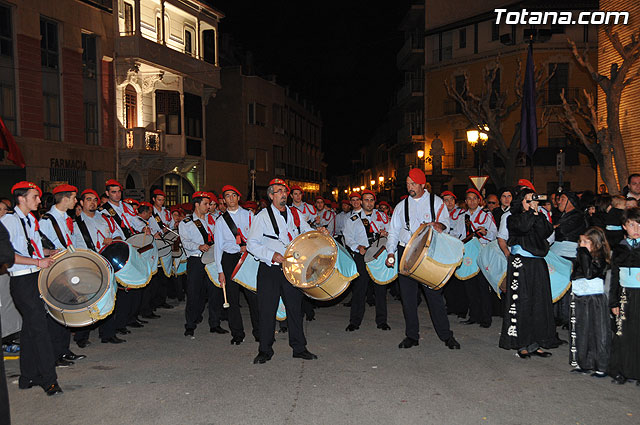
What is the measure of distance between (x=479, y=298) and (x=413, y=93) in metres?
34.6

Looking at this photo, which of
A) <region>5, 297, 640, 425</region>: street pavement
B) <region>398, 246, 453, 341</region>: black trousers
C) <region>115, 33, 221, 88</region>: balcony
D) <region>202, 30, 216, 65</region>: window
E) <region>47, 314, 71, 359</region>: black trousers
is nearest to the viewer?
<region>5, 297, 640, 425</region>: street pavement

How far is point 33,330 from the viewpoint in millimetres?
6031

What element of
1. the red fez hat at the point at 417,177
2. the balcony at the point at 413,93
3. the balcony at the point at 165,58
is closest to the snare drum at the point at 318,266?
the red fez hat at the point at 417,177

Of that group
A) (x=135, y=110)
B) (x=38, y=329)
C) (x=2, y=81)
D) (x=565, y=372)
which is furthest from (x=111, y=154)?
(x=565, y=372)

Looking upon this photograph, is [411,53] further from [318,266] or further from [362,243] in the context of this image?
[318,266]

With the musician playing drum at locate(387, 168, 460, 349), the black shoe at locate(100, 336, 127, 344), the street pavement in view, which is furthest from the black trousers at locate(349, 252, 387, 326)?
the black shoe at locate(100, 336, 127, 344)

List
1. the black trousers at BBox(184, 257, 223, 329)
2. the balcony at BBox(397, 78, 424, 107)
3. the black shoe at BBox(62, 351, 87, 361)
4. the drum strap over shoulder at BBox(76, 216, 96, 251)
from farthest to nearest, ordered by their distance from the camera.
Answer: the balcony at BBox(397, 78, 424, 107), the black trousers at BBox(184, 257, 223, 329), the drum strap over shoulder at BBox(76, 216, 96, 251), the black shoe at BBox(62, 351, 87, 361)

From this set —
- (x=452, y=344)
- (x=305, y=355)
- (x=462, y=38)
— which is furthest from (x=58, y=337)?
(x=462, y=38)

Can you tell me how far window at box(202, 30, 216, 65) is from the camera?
3064 cm

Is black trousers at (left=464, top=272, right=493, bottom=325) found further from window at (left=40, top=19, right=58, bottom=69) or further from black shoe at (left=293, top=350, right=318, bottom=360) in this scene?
window at (left=40, top=19, right=58, bottom=69)

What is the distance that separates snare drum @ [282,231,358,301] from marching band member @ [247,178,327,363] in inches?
11.7

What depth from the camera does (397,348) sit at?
780cm

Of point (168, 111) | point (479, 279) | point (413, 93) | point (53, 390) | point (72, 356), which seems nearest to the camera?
point (53, 390)

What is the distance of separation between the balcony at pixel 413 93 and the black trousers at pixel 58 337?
124 ft
